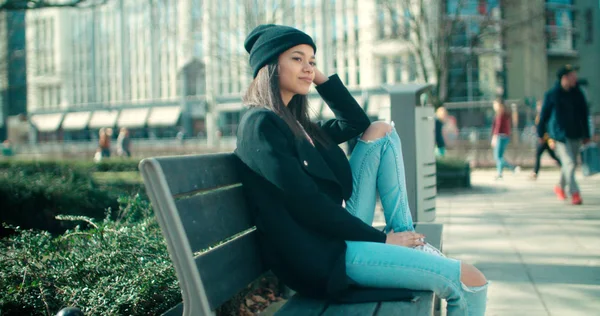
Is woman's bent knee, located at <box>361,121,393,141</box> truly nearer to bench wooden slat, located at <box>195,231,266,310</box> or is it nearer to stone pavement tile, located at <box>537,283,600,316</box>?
bench wooden slat, located at <box>195,231,266,310</box>

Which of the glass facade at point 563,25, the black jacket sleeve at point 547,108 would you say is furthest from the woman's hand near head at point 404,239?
the glass facade at point 563,25

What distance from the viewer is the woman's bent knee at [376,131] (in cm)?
316

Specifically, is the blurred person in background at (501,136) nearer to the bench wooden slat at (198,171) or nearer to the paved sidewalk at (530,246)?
the paved sidewalk at (530,246)

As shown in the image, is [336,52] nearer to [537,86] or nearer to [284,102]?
[537,86]

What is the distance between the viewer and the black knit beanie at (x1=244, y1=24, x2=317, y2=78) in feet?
9.37

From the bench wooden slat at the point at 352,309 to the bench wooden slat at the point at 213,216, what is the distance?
1.59 ft

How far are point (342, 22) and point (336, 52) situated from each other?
10.7ft

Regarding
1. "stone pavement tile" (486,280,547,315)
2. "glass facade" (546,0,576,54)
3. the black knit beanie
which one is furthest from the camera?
"glass facade" (546,0,576,54)

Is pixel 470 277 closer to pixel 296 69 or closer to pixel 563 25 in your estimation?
pixel 296 69

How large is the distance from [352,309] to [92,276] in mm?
1446

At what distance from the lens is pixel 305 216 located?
254cm

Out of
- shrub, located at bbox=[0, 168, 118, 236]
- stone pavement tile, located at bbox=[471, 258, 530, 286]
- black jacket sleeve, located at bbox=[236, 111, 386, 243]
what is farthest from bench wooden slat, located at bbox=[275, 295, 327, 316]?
shrub, located at bbox=[0, 168, 118, 236]

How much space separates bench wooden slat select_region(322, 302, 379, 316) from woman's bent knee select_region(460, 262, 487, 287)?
345mm

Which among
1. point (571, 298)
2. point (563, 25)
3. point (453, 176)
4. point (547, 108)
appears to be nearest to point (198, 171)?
point (571, 298)
